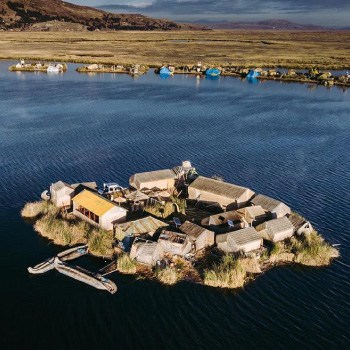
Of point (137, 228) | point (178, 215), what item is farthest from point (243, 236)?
point (137, 228)

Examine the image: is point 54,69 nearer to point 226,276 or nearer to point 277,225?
point 277,225

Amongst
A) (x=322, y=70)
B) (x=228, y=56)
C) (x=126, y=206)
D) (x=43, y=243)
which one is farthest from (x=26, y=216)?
(x=228, y=56)

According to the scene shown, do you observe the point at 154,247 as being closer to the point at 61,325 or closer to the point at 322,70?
the point at 61,325

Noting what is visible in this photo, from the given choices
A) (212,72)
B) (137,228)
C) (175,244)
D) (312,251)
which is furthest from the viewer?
(212,72)

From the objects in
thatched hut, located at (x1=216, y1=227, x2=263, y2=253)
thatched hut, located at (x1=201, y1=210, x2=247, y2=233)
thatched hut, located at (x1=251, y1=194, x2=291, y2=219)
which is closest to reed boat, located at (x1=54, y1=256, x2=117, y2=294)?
thatched hut, located at (x1=216, y1=227, x2=263, y2=253)

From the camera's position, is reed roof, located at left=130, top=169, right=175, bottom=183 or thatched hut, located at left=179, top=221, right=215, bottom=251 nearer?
thatched hut, located at left=179, top=221, right=215, bottom=251

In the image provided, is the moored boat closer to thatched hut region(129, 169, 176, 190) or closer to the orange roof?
thatched hut region(129, 169, 176, 190)

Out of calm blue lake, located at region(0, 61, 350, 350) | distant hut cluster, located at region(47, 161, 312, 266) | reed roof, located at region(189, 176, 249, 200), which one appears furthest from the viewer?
reed roof, located at region(189, 176, 249, 200)
